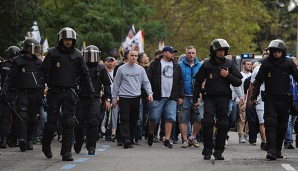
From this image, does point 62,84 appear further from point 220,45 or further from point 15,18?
point 15,18

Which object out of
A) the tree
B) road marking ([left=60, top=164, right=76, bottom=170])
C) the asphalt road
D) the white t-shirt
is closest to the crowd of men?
the white t-shirt

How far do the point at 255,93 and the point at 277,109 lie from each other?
1.48ft

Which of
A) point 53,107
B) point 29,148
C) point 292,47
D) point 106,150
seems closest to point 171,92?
point 106,150

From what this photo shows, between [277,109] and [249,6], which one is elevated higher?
[249,6]

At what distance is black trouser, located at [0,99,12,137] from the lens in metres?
18.0

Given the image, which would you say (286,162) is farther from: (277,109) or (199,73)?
(199,73)

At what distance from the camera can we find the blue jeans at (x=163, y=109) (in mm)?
19016

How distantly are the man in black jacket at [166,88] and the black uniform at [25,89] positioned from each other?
109 inches

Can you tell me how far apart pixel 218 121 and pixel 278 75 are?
1.23 metres

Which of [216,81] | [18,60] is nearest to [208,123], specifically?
[216,81]

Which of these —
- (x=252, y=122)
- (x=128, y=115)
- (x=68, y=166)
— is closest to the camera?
(x=68, y=166)

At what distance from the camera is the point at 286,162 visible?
14.9m

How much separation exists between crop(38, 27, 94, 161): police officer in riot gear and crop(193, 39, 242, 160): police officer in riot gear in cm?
201

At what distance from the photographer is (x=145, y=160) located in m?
15.1
